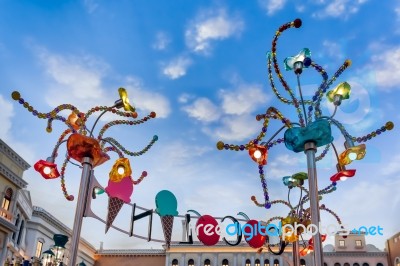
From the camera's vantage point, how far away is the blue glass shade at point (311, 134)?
23.5 ft

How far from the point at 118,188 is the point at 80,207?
3.73 feet

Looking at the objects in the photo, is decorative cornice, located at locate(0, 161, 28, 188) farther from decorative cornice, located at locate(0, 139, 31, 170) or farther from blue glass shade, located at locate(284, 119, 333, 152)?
blue glass shade, located at locate(284, 119, 333, 152)

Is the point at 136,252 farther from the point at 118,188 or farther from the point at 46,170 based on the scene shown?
the point at 46,170

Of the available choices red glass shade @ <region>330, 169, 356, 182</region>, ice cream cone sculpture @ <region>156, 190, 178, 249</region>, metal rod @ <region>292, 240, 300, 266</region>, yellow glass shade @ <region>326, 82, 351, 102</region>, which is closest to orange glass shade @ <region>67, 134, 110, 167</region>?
ice cream cone sculpture @ <region>156, 190, 178, 249</region>

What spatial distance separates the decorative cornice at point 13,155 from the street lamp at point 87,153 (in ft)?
49.9

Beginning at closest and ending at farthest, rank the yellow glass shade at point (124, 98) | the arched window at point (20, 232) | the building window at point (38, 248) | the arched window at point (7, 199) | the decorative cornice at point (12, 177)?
the yellow glass shade at point (124, 98), the decorative cornice at point (12, 177), the arched window at point (7, 199), the arched window at point (20, 232), the building window at point (38, 248)

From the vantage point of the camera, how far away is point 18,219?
29297mm

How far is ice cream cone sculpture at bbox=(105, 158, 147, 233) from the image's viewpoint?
7.71 meters

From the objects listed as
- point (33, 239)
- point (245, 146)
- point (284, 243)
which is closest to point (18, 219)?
point (33, 239)

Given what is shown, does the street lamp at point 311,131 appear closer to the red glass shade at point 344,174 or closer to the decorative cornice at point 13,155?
the red glass shade at point 344,174

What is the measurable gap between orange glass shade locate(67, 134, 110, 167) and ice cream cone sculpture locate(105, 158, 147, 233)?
20.0 inches

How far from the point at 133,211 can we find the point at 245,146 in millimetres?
2526

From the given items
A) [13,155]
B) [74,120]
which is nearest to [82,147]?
[74,120]

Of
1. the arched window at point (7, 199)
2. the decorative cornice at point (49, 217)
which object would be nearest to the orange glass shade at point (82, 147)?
the arched window at point (7, 199)
